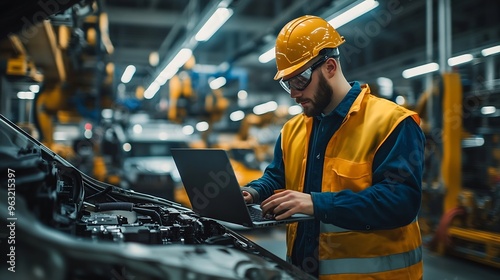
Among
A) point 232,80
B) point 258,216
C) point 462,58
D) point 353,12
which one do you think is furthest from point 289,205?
point 232,80

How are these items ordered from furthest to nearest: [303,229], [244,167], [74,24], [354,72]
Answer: [354,72] < [244,167] < [74,24] < [303,229]

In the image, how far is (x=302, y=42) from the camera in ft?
6.18

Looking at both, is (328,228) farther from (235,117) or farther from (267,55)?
(235,117)

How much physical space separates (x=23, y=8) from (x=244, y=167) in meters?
7.22

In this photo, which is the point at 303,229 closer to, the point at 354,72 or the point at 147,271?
the point at 147,271

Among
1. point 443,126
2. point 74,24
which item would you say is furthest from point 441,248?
point 74,24

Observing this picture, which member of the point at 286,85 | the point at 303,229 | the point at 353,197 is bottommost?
the point at 303,229

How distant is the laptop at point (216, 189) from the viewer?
1.60 m

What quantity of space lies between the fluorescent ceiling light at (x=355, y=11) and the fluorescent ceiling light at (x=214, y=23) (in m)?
1.49

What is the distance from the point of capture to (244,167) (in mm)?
8898

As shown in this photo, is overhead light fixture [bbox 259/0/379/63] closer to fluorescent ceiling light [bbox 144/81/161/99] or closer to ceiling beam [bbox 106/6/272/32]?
ceiling beam [bbox 106/6/272/32]

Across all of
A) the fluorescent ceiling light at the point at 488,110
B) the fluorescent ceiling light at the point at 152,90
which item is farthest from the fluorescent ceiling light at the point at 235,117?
the fluorescent ceiling light at the point at 488,110

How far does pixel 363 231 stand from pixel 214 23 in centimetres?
565

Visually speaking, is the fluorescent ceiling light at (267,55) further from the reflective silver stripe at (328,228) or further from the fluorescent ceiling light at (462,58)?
the reflective silver stripe at (328,228)
